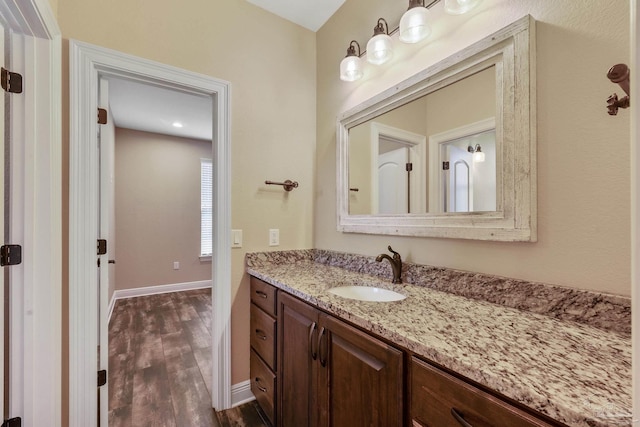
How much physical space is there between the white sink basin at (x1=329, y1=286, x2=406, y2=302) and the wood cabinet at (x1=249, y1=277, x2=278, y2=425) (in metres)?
0.38

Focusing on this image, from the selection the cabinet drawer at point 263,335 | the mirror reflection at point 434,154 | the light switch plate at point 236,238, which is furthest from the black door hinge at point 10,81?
the mirror reflection at point 434,154

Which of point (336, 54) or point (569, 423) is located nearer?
point (569, 423)

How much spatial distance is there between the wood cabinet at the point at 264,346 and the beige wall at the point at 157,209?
3.21 metres

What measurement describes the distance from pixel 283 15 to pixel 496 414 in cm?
246

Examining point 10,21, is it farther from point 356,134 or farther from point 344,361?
point 344,361

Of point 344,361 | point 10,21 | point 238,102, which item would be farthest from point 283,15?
point 344,361

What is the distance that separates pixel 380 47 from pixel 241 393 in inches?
89.4

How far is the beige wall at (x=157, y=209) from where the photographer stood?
407 centimetres

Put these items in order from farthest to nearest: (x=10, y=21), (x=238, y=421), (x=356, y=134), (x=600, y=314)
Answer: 1. (x=356, y=134)
2. (x=238, y=421)
3. (x=10, y=21)
4. (x=600, y=314)

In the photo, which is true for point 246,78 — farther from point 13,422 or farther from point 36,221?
point 13,422

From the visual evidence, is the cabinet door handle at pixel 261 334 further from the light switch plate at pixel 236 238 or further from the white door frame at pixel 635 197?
the white door frame at pixel 635 197

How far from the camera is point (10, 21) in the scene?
1124 mm

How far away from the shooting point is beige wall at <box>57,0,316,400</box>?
1.54 m

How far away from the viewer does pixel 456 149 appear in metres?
1.28
